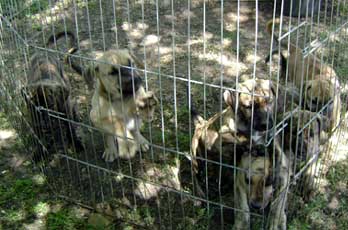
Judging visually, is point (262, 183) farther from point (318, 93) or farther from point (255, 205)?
point (318, 93)

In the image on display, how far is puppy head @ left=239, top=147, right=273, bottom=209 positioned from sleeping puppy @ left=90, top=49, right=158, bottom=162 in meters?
1.29

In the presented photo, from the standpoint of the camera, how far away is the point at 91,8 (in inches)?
322

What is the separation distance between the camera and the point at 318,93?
4.85 metres

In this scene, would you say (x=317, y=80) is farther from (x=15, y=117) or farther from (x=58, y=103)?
(x=15, y=117)

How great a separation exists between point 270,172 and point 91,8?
16.9ft

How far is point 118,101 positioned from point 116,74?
311 millimetres

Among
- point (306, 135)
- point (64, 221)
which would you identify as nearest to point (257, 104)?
point (306, 135)

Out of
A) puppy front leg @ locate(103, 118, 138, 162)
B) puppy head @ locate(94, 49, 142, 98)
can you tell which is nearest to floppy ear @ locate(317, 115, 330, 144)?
puppy head @ locate(94, 49, 142, 98)

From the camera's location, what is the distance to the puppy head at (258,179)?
383 cm

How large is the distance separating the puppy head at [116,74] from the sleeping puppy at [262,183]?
4.41 ft

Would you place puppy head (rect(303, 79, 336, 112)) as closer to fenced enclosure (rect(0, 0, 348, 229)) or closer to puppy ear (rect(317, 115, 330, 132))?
fenced enclosure (rect(0, 0, 348, 229))

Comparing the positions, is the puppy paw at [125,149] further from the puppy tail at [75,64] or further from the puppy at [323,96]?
the puppy at [323,96]

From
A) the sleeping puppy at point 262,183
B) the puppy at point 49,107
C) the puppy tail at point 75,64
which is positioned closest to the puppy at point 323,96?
the sleeping puppy at point 262,183

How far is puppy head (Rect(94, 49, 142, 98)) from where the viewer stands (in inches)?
191
